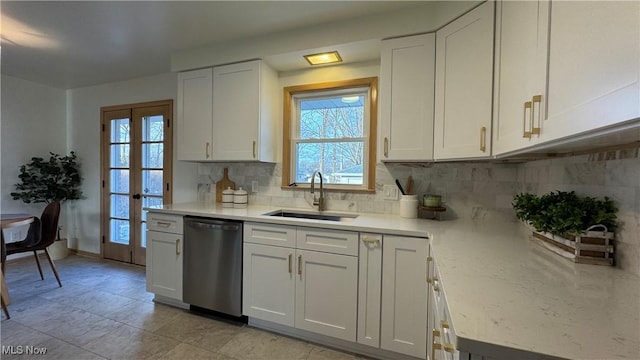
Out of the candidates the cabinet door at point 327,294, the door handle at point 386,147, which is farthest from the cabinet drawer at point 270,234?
the door handle at point 386,147

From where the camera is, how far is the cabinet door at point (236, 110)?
2514 mm

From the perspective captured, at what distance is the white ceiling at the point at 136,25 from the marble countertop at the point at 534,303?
5.89 ft

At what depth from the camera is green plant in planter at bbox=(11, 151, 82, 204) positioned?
142 inches

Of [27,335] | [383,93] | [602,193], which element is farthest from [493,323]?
[27,335]

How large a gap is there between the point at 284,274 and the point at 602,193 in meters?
1.85

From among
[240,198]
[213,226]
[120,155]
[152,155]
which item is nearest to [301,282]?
[213,226]

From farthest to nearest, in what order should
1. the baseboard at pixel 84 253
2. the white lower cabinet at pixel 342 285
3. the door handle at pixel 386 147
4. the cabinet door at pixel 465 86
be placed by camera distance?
the baseboard at pixel 84 253 < the door handle at pixel 386 147 < the white lower cabinet at pixel 342 285 < the cabinet door at pixel 465 86

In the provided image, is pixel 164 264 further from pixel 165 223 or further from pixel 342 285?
pixel 342 285

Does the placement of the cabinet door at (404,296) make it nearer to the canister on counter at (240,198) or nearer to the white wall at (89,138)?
the canister on counter at (240,198)

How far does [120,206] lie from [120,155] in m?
0.72

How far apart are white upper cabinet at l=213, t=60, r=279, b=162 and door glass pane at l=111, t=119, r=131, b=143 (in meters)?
1.93

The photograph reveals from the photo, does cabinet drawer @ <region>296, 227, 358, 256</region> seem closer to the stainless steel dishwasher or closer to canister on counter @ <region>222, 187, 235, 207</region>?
the stainless steel dishwasher

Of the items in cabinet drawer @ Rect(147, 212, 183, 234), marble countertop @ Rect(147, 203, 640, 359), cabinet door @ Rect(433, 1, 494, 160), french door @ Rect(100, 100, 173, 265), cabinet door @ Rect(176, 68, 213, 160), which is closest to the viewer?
marble countertop @ Rect(147, 203, 640, 359)

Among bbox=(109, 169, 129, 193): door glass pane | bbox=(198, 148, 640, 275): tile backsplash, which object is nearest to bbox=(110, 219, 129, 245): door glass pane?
bbox=(109, 169, 129, 193): door glass pane
